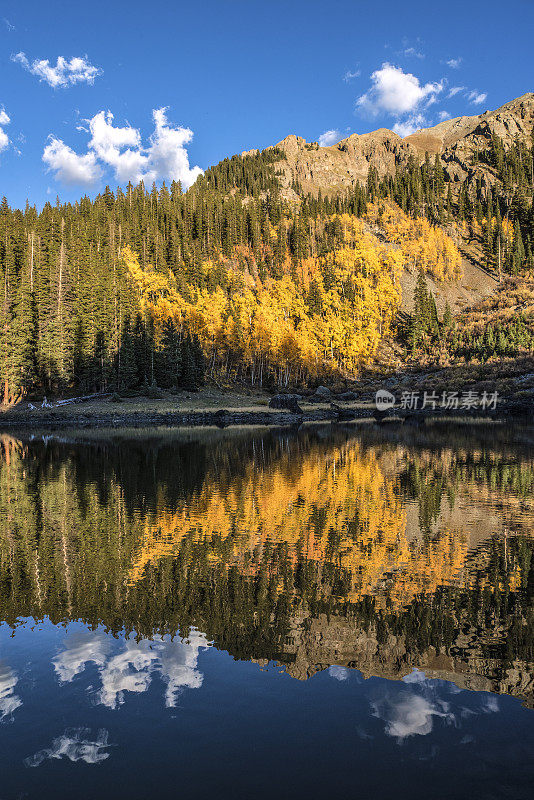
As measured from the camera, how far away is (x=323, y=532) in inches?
653

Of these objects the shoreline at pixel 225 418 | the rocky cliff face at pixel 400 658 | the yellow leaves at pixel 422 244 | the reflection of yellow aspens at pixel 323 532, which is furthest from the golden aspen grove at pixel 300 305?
the rocky cliff face at pixel 400 658

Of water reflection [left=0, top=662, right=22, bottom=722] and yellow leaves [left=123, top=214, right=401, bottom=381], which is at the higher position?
yellow leaves [left=123, top=214, right=401, bottom=381]

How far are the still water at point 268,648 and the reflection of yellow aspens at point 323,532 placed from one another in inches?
4.1

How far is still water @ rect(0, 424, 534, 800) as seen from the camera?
615 centimetres

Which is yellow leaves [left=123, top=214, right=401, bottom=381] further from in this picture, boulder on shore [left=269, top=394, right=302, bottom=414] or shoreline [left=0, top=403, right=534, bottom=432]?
shoreline [left=0, top=403, right=534, bottom=432]

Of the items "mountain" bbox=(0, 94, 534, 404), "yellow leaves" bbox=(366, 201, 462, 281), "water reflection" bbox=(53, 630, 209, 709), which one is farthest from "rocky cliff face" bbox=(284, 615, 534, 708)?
"yellow leaves" bbox=(366, 201, 462, 281)

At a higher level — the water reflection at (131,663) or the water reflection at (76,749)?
the water reflection at (76,749)

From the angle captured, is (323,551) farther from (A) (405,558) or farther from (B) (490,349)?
(B) (490,349)

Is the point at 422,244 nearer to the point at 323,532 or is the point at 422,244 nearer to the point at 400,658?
the point at 323,532

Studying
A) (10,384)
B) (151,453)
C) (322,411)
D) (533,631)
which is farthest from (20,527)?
(322,411)

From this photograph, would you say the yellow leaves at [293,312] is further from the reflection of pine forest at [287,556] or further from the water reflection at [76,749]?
the water reflection at [76,749]

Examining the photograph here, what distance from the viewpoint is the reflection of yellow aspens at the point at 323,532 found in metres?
12.8

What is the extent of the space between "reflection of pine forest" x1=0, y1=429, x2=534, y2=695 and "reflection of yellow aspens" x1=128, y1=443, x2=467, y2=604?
0.23ft

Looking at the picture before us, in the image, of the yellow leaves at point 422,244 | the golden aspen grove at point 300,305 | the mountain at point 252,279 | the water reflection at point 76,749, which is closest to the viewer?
the water reflection at point 76,749
